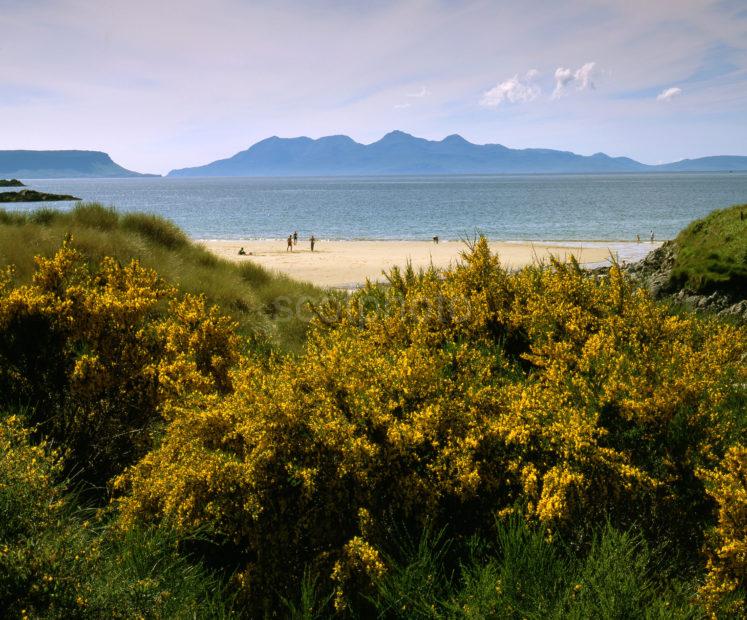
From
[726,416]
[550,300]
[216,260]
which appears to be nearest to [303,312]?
[216,260]

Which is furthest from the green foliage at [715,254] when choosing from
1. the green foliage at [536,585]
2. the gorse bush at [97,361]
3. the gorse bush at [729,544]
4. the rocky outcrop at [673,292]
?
the gorse bush at [97,361]

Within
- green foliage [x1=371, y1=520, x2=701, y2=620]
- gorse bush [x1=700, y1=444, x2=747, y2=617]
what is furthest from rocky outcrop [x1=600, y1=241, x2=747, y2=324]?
green foliage [x1=371, y1=520, x2=701, y2=620]

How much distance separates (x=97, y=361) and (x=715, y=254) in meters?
9.86

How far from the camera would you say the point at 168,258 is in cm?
1248

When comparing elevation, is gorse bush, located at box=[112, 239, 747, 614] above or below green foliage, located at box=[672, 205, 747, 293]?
below

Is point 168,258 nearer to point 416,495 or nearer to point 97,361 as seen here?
point 97,361

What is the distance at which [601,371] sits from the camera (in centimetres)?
386

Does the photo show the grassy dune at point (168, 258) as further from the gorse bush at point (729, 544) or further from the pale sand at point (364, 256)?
the pale sand at point (364, 256)

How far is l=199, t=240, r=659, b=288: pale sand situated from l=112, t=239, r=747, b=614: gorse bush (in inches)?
770

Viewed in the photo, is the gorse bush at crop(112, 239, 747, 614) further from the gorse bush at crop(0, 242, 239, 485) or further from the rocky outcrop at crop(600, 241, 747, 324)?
the rocky outcrop at crop(600, 241, 747, 324)

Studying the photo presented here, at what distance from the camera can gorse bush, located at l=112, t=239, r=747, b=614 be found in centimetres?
320

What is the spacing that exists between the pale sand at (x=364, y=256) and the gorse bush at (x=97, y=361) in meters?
18.2

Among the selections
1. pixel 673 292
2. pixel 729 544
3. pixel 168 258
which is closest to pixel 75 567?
pixel 729 544

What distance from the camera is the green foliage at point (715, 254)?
9.60 m
